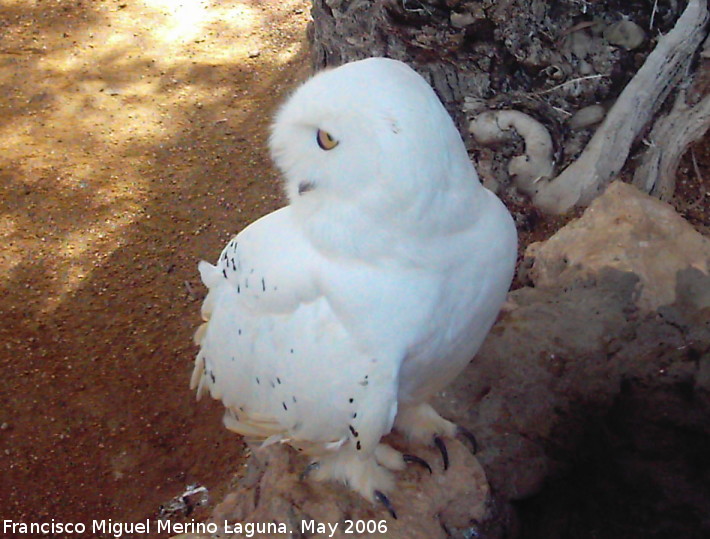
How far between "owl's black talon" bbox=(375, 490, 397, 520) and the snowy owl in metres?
0.26

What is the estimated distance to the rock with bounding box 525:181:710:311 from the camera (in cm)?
250

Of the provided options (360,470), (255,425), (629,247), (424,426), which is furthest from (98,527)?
(629,247)

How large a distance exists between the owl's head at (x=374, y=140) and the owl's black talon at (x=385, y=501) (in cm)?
88

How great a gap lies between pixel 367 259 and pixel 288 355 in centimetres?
35

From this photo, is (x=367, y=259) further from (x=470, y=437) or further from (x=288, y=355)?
(x=470, y=437)

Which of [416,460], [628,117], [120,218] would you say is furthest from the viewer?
[120,218]

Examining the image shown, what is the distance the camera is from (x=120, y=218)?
3865mm

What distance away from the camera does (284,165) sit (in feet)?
5.60

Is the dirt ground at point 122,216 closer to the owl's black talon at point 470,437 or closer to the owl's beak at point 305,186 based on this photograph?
the owl's black talon at point 470,437

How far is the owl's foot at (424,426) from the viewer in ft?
7.13

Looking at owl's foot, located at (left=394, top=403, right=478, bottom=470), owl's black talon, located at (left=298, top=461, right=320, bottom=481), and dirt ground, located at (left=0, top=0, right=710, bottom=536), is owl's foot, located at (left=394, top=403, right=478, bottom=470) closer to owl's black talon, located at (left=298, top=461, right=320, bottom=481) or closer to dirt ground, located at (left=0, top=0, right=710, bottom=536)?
owl's black talon, located at (left=298, top=461, right=320, bottom=481)

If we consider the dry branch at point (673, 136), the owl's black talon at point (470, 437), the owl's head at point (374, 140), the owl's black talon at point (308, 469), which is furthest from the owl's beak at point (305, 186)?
the dry branch at point (673, 136)

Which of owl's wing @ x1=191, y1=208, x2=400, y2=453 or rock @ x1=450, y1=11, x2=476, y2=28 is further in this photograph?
rock @ x1=450, y1=11, x2=476, y2=28

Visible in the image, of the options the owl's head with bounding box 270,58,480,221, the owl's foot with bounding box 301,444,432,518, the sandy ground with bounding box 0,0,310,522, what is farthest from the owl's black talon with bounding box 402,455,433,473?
the sandy ground with bounding box 0,0,310,522
